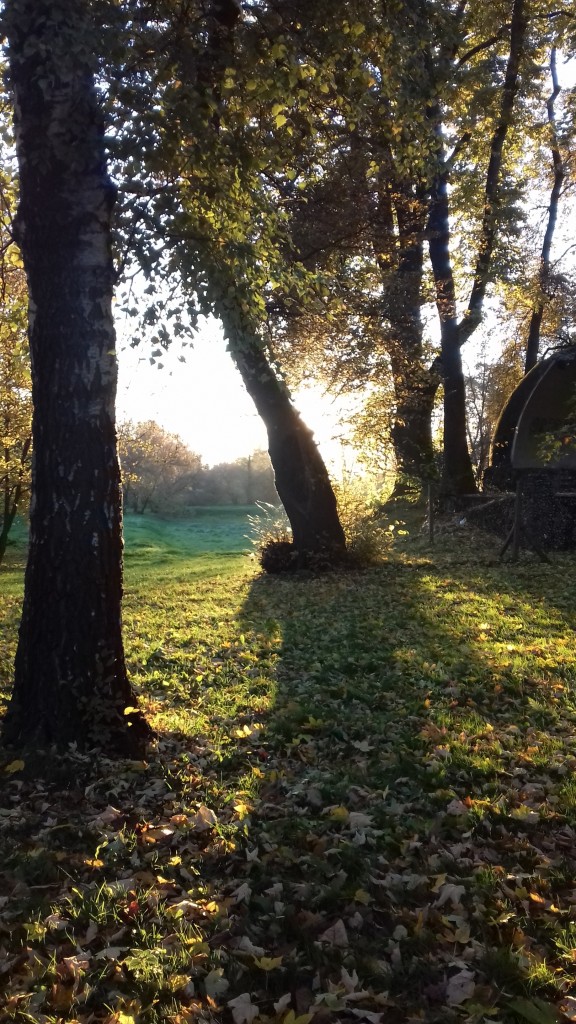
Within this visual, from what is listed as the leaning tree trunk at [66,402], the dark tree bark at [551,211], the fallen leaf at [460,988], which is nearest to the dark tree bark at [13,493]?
the leaning tree trunk at [66,402]

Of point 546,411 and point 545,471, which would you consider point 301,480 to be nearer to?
point 545,471

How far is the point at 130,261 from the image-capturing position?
6.21 meters

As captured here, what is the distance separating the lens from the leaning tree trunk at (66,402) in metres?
4.97

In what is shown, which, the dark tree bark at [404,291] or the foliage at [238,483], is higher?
the dark tree bark at [404,291]

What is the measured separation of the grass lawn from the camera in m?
2.98

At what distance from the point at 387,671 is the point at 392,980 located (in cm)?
427

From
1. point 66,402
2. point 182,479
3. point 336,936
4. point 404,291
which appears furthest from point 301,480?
point 182,479

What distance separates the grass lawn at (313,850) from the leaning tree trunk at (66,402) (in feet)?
1.87

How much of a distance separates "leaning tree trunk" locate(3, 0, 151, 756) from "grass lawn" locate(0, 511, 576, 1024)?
0.57 meters

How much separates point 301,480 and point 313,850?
11.4 metres

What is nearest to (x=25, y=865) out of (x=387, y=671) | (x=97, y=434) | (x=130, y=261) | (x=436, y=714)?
(x=97, y=434)

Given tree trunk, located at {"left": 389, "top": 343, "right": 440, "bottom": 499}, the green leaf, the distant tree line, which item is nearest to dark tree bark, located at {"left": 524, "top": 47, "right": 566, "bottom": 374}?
tree trunk, located at {"left": 389, "top": 343, "right": 440, "bottom": 499}

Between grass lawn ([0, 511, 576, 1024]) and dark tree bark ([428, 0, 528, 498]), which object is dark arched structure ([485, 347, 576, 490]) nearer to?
dark tree bark ([428, 0, 528, 498])

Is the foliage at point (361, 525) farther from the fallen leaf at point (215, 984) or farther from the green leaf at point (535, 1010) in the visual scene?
the green leaf at point (535, 1010)
